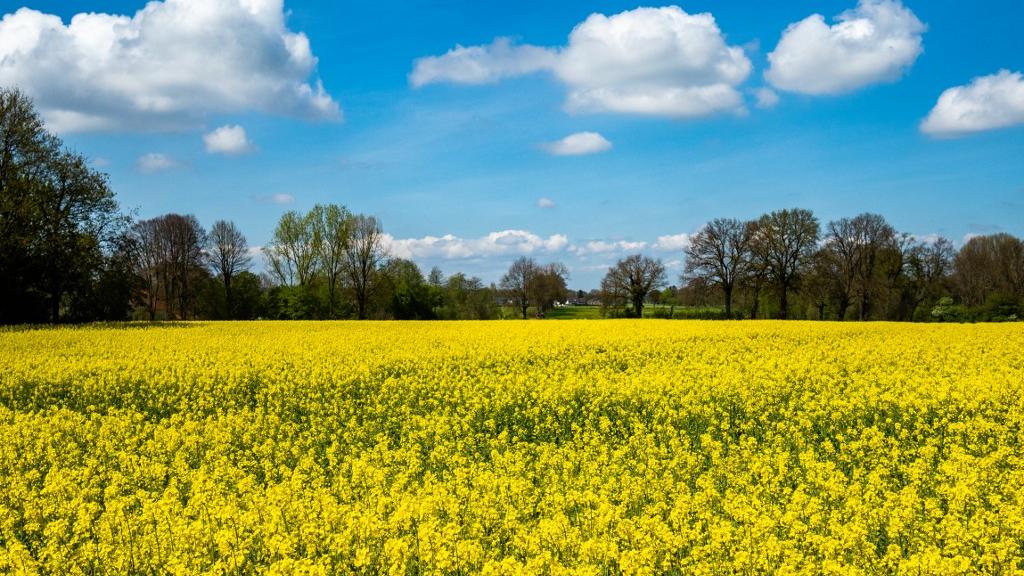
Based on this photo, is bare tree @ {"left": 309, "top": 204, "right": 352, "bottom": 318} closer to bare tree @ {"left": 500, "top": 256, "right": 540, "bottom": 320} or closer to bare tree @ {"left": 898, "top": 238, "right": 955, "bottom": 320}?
bare tree @ {"left": 500, "top": 256, "right": 540, "bottom": 320}

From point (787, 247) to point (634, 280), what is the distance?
14.9m

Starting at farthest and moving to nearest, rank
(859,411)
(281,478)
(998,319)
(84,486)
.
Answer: (998,319), (859,411), (281,478), (84,486)

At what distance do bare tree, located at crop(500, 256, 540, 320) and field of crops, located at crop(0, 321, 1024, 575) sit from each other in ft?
184

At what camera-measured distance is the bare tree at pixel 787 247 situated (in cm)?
5166

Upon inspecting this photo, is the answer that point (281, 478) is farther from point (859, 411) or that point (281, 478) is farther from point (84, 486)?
point (859, 411)

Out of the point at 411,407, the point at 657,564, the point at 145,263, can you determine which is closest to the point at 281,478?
the point at 411,407

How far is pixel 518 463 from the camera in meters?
7.34

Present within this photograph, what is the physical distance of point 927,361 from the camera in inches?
618

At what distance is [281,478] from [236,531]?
2.98 m

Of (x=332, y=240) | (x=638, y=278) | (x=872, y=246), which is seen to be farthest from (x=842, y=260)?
(x=332, y=240)

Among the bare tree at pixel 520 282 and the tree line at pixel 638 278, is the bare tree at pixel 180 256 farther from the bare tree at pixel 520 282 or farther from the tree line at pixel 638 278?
the bare tree at pixel 520 282

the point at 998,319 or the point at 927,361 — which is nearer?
the point at 927,361

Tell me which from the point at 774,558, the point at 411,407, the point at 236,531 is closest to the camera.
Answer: the point at 774,558

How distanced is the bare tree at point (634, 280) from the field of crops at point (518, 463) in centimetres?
4412
